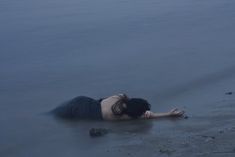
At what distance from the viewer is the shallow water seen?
7.49 m

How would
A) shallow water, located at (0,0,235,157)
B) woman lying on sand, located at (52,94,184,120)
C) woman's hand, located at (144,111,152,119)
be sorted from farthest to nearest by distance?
woman's hand, located at (144,111,152,119) < woman lying on sand, located at (52,94,184,120) < shallow water, located at (0,0,235,157)

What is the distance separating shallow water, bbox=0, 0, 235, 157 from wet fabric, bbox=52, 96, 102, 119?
0.13 metres

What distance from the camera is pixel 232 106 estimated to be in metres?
8.13

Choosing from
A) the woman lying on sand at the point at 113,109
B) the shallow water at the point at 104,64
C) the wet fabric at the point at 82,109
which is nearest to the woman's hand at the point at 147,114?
the woman lying on sand at the point at 113,109

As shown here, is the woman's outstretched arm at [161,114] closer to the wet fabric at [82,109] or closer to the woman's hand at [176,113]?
the woman's hand at [176,113]

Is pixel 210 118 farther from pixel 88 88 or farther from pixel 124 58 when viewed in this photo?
pixel 124 58

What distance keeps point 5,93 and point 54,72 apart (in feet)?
4.20

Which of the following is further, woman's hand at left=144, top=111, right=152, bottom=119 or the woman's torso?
woman's hand at left=144, top=111, right=152, bottom=119

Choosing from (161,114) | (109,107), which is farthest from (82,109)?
(161,114)

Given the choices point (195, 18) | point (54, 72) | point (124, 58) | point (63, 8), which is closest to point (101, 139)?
point (54, 72)

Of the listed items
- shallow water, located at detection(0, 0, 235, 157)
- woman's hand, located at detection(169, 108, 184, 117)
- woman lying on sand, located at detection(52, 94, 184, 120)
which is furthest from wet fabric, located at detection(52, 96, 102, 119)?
woman's hand, located at detection(169, 108, 184, 117)

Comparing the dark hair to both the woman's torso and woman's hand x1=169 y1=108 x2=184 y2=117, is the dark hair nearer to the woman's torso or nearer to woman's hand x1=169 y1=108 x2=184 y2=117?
the woman's torso

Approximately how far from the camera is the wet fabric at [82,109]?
25.7ft

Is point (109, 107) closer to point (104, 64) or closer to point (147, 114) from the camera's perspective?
point (147, 114)
